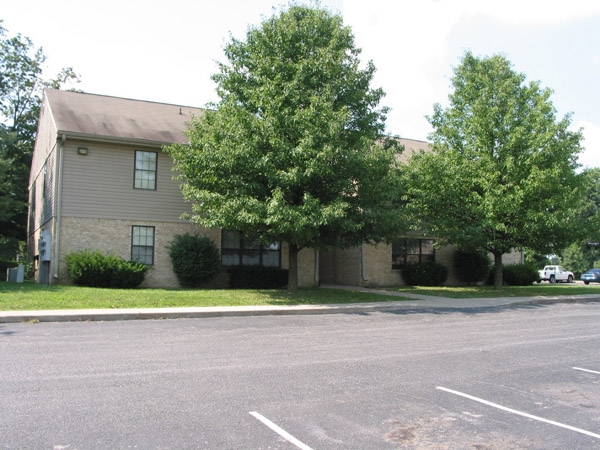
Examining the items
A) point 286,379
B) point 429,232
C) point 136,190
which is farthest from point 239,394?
point 429,232

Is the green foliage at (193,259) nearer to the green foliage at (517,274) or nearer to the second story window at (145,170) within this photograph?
the second story window at (145,170)

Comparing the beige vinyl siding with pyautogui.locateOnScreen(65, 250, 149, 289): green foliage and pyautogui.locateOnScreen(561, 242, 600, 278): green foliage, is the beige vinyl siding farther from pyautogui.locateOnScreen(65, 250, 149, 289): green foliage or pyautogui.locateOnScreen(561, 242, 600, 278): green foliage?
pyautogui.locateOnScreen(561, 242, 600, 278): green foliage

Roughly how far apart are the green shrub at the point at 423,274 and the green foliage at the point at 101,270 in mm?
13558

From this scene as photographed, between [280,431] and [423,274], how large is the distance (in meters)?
23.0

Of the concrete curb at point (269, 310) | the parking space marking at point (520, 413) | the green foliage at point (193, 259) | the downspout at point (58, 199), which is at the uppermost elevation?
the downspout at point (58, 199)

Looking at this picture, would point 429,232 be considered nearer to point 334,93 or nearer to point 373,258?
point 373,258

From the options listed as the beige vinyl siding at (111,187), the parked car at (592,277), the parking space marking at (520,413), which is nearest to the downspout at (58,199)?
the beige vinyl siding at (111,187)

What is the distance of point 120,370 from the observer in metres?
7.30

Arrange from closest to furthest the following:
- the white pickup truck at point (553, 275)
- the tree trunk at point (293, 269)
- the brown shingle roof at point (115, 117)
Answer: the tree trunk at point (293, 269) < the brown shingle roof at point (115, 117) < the white pickup truck at point (553, 275)

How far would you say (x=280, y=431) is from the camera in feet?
16.3

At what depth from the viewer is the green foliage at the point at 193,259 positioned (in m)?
21.1

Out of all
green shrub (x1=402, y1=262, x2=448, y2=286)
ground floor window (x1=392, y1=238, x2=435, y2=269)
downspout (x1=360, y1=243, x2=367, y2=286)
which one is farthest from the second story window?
green shrub (x1=402, y1=262, x2=448, y2=286)

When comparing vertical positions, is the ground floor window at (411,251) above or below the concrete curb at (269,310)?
above

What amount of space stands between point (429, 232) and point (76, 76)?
33.9 m
